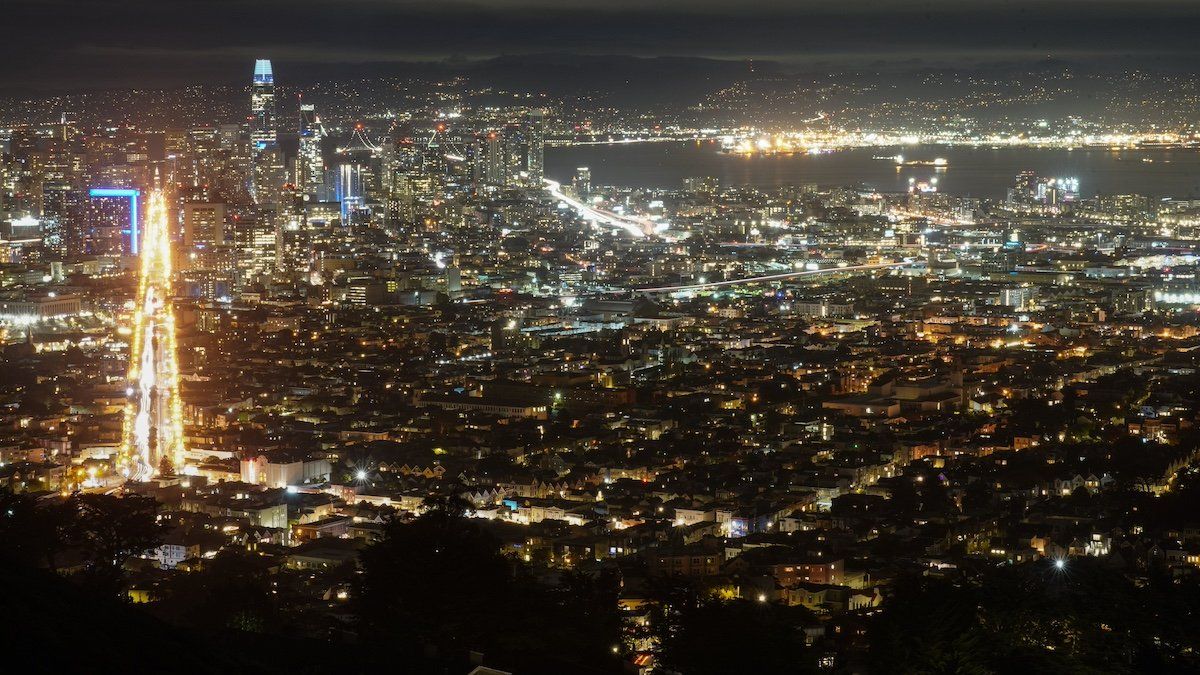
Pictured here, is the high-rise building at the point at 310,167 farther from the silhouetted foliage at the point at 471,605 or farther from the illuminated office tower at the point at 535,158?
the silhouetted foliage at the point at 471,605

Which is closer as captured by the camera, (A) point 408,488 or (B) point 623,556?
(B) point 623,556

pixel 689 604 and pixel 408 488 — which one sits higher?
pixel 689 604

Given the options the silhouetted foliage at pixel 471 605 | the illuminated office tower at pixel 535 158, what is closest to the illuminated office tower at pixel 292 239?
the illuminated office tower at pixel 535 158

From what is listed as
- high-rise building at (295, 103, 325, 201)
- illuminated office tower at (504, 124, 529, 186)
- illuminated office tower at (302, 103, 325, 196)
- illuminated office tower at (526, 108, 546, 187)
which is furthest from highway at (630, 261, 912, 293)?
illuminated office tower at (526, 108, 546, 187)

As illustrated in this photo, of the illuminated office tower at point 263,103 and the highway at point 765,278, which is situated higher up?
the illuminated office tower at point 263,103

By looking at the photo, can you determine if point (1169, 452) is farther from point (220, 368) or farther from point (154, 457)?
point (220, 368)

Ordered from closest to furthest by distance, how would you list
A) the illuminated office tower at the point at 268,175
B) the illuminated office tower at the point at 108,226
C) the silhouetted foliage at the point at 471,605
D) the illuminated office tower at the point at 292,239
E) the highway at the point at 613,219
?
the silhouetted foliage at the point at 471,605, the illuminated office tower at the point at 292,239, the illuminated office tower at the point at 108,226, the highway at the point at 613,219, the illuminated office tower at the point at 268,175

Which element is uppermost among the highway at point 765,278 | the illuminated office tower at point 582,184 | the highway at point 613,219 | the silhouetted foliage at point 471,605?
the silhouetted foliage at point 471,605

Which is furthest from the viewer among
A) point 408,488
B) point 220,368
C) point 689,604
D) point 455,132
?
point 455,132

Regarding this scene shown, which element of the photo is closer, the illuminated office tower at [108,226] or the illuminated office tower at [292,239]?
the illuminated office tower at [292,239]

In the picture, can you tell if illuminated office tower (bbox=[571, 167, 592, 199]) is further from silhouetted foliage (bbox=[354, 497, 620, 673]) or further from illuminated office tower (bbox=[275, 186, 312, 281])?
silhouetted foliage (bbox=[354, 497, 620, 673])

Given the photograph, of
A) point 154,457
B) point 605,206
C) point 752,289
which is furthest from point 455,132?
point 154,457
